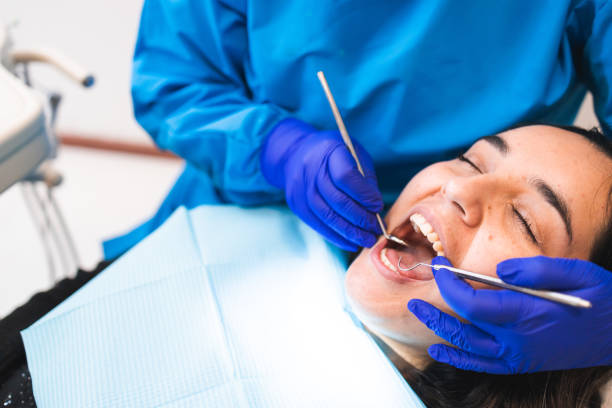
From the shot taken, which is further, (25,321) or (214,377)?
(25,321)

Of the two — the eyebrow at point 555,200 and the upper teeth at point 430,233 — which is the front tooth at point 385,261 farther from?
the eyebrow at point 555,200

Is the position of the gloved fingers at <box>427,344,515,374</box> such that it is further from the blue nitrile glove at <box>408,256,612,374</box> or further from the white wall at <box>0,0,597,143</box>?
the white wall at <box>0,0,597,143</box>

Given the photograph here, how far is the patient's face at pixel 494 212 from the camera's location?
0.79 m

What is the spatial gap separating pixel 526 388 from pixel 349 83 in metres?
0.73

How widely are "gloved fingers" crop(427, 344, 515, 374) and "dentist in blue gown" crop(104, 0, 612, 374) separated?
0.89ft

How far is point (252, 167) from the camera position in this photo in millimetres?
1133

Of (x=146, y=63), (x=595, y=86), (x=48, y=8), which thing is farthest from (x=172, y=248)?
(x=48, y=8)

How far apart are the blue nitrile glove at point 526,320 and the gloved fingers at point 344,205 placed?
0.66 ft

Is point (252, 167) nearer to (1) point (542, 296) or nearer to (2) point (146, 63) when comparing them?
(2) point (146, 63)

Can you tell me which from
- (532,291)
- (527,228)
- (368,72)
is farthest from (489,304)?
(368,72)

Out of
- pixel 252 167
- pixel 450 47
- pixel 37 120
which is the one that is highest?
pixel 450 47

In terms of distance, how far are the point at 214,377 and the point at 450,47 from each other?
2.71 ft

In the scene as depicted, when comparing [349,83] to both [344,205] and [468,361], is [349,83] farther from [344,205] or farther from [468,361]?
[468,361]

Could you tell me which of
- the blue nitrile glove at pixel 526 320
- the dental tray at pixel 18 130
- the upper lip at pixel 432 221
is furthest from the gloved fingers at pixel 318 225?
the dental tray at pixel 18 130
